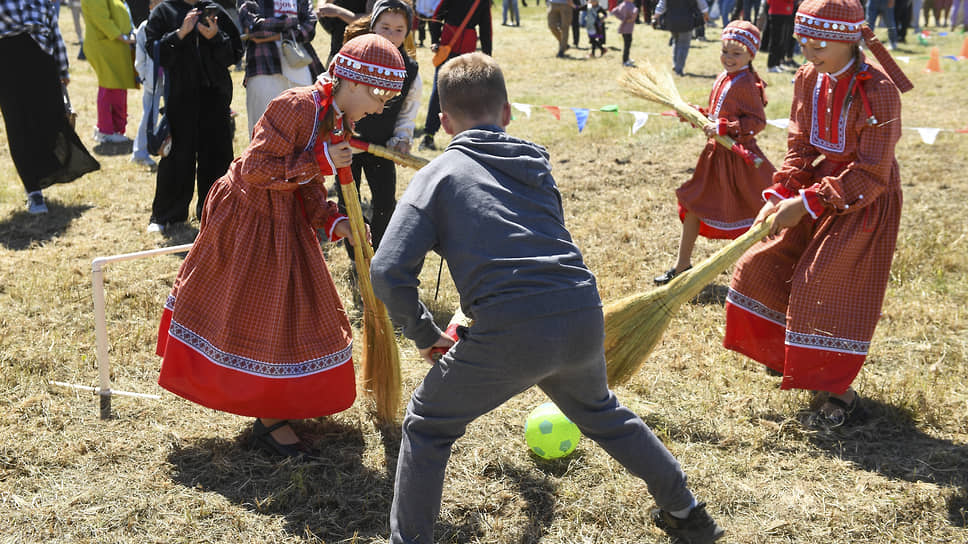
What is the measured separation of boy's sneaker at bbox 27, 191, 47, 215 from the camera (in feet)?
21.9

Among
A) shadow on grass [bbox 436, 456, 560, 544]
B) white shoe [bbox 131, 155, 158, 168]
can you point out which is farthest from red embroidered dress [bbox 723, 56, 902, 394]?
white shoe [bbox 131, 155, 158, 168]

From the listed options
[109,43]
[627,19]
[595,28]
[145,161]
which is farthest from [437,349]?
[595,28]

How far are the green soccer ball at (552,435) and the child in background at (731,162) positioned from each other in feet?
7.92

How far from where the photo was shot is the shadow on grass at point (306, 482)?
3.04 metres

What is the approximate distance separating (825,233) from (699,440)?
3.57 ft

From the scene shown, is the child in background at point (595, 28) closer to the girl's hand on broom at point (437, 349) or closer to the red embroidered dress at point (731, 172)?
the red embroidered dress at point (731, 172)

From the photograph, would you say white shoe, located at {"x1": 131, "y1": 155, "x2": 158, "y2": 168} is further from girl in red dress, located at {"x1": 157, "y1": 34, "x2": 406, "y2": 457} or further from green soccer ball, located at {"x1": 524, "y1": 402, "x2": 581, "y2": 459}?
green soccer ball, located at {"x1": 524, "y1": 402, "x2": 581, "y2": 459}

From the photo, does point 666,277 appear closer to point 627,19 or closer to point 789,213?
point 789,213

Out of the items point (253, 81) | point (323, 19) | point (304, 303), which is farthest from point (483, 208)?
point (323, 19)

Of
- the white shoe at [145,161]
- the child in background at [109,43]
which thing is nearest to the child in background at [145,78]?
the white shoe at [145,161]

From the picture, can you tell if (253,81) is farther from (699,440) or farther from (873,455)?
(873,455)

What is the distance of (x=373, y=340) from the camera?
3.52 metres

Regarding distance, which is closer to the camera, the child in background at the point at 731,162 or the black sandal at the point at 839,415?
the black sandal at the point at 839,415

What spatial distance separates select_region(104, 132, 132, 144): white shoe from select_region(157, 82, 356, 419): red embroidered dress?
679 cm
